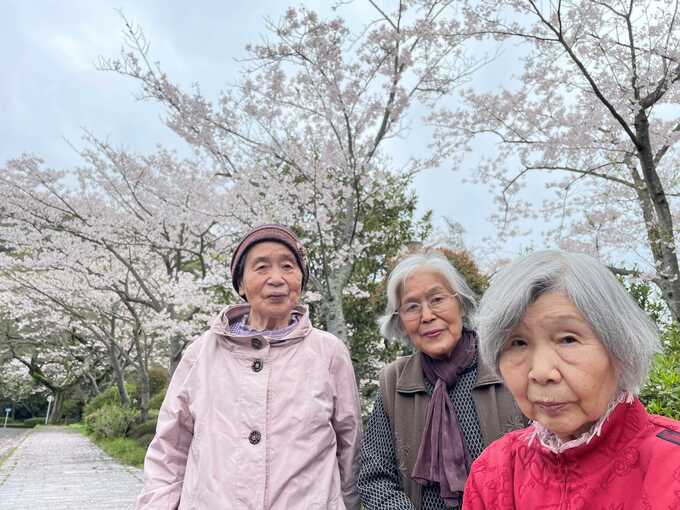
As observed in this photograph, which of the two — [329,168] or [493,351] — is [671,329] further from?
[493,351]

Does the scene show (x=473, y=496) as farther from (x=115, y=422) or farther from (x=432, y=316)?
(x=115, y=422)

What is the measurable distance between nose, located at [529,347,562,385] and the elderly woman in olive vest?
0.73 m

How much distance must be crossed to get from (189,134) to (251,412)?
5.80 meters

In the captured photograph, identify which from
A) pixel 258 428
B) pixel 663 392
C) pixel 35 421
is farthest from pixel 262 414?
pixel 35 421

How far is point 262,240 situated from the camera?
6.41ft

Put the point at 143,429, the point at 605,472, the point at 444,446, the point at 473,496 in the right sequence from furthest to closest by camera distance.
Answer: the point at 143,429
the point at 444,446
the point at 473,496
the point at 605,472

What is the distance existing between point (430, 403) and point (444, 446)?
0.46ft

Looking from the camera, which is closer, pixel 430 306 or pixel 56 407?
pixel 430 306

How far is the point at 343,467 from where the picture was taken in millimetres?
1783

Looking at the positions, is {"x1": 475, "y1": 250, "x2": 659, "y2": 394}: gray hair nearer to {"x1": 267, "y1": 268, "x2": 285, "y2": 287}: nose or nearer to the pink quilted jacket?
the pink quilted jacket

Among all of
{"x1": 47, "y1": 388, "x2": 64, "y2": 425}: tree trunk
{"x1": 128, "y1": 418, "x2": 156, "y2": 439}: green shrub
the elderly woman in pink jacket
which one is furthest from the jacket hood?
{"x1": 47, "y1": 388, "x2": 64, "y2": 425}: tree trunk

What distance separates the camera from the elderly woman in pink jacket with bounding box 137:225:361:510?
1594 millimetres

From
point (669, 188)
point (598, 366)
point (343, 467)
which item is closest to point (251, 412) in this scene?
point (343, 467)

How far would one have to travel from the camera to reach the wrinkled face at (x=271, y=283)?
74.4 inches
